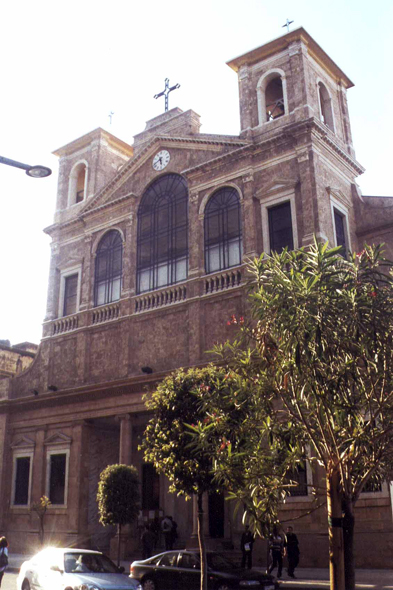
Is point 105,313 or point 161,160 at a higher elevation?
point 161,160

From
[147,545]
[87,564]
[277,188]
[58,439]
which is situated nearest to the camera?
[87,564]

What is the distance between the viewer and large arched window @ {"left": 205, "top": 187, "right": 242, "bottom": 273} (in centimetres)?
2527

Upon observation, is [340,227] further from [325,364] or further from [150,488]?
[325,364]

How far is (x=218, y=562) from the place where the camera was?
15906mm

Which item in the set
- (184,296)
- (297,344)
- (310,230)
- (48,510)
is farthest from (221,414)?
(48,510)

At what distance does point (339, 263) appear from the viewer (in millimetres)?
13398

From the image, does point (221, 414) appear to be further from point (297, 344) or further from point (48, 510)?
point (48, 510)

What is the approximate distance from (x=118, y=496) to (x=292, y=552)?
6167 mm

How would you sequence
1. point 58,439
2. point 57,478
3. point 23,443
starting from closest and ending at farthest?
point 57,478, point 58,439, point 23,443

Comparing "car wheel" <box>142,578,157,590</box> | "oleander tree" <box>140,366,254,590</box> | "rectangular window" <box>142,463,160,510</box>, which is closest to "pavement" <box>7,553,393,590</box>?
"oleander tree" <box>140,366,254,590</box>

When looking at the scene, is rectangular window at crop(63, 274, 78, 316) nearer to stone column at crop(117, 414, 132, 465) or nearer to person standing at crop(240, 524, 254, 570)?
stone column at crop(117, 414, 132, 465)

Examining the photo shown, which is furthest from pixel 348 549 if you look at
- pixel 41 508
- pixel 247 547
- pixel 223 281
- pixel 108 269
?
pixel 108 269

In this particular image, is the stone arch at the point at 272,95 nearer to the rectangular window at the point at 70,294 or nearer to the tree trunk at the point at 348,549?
the rectangular window at the point at 70,294

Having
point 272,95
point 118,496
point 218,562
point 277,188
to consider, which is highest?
point 272,95
